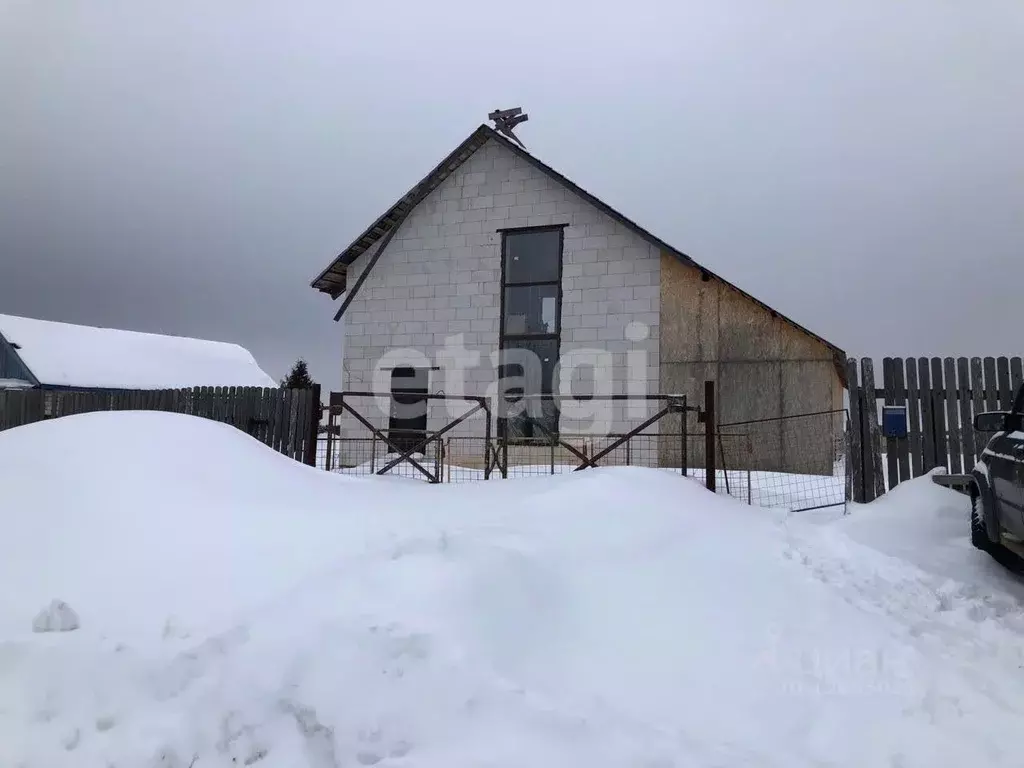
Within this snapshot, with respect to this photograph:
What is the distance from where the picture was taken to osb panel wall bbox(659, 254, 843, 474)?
1158 cm

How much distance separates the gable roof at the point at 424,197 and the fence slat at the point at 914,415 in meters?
4.56

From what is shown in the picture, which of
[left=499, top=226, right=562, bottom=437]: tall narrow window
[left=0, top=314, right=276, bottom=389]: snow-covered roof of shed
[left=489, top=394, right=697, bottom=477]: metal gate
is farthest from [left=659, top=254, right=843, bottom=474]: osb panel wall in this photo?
[left=0, top=314, right=276, bottom=389]: snow-covered roof of shed

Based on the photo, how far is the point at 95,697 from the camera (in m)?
2.56

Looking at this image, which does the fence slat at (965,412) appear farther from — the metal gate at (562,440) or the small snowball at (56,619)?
the small snowball at (56,619)

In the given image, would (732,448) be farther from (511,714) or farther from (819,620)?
(511,714)

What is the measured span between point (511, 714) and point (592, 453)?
9.04m

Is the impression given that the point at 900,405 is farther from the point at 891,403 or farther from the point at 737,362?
the point at 737,362

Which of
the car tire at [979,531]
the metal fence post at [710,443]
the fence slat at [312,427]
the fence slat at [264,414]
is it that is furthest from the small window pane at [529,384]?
the car tire at [979,531]

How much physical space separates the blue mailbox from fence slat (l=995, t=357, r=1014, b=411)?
94 centimetres

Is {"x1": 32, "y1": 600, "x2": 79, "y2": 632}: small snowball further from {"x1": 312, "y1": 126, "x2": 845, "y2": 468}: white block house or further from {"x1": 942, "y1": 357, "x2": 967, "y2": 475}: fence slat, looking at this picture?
{"x1": 312, "y1": 126, "x2": 845, "y2": 468}: white block house

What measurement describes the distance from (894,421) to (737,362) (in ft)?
15.1

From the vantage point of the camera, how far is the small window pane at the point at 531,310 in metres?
12.5

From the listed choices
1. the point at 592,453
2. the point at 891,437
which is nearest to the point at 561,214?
the point at 592,453

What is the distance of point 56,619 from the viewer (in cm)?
290
